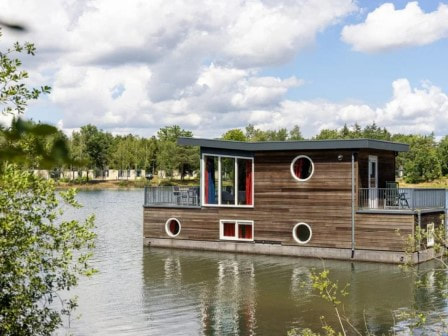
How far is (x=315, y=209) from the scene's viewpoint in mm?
22500

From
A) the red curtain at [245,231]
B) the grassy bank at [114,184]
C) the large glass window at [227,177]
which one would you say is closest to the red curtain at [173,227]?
the large glass window at [227,177]

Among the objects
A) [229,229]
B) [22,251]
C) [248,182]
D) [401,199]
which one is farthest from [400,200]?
[22,251]

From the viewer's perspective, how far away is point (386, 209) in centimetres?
2189

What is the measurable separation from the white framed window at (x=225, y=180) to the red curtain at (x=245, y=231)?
2.99 feet

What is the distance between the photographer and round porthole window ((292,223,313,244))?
75.6ft

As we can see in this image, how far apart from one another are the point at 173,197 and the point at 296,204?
5.89 m

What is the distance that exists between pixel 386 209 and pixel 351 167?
6.46 ft

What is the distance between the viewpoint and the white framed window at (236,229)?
79.3ft

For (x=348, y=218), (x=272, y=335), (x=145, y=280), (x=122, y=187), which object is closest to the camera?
(x=272, y=335)

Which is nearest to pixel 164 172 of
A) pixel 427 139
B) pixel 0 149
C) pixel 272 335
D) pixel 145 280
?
pixel 427 139

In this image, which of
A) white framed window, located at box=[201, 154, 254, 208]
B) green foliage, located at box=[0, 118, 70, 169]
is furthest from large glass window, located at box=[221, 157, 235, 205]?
green foliage, located at box=[0, 118, 70, 169]

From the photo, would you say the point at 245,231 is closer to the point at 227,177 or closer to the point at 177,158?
the point at 227,177

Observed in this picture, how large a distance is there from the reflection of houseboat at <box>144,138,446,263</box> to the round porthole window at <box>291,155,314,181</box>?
0.04m

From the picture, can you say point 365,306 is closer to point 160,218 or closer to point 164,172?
point 160,218
